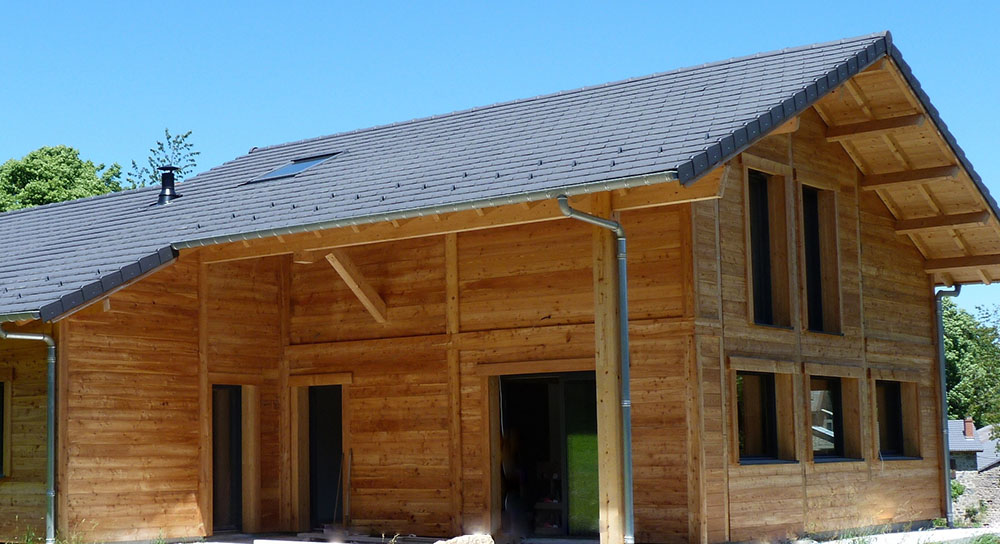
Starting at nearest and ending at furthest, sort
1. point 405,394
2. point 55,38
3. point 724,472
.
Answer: point 724,472, point 405,394, point 55,38

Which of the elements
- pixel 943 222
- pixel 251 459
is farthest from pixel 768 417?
pixel 251 459

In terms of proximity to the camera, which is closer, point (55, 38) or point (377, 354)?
point (377, 354)

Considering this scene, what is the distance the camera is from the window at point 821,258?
51.5 ft

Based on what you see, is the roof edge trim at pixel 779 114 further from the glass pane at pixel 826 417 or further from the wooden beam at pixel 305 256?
the wooden beam at pixel 305 256

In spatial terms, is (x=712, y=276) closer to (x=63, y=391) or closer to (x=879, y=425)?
(x=879, y=425)

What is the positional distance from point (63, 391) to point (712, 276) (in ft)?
23.3

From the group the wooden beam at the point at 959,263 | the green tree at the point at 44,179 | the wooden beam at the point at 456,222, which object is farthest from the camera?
the green tree at the point at 44,179

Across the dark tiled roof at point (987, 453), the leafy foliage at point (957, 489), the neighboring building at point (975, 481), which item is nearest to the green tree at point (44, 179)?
the leafy foliage at point (957, 489)

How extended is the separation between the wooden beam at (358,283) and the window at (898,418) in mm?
6898

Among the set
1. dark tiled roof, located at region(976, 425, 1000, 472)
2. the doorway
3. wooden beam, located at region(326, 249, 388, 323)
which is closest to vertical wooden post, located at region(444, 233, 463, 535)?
the doorway

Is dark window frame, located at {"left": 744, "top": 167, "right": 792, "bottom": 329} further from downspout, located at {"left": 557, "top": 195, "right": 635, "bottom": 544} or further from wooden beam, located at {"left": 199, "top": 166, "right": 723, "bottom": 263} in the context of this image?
downspout, located at {"left": 557, "top": 195, "right": 635, "bottom": 544}

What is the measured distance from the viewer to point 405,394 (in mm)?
15055

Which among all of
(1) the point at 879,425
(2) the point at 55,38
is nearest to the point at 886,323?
(1) the point at 879,425

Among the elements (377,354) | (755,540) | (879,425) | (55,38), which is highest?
(55,38)
